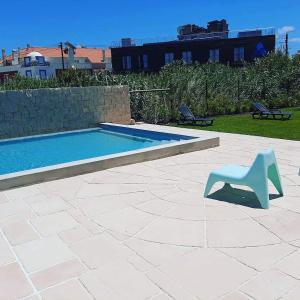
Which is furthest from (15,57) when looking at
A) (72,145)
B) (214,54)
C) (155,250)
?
(155,250)

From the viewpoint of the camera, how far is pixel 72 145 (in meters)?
10.9

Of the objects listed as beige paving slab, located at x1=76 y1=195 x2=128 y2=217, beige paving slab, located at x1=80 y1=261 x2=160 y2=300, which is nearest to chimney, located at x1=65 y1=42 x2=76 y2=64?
beige paving slab, located at x1=76 y1=195 x2=128 y2=217

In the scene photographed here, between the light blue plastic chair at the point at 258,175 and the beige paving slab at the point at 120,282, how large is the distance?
2064 millimetres

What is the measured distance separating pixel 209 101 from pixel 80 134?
7.09m

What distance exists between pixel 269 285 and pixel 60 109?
1064 cm

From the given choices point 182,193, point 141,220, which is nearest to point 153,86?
point 182,193

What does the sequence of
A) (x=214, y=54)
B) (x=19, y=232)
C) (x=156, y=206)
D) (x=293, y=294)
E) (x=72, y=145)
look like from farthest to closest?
(x=214, y=54)
(x=72, y=145)
(x=156, y=206)
(x=19, y=232)
(x=293, y=294)

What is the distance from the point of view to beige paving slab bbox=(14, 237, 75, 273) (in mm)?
3473

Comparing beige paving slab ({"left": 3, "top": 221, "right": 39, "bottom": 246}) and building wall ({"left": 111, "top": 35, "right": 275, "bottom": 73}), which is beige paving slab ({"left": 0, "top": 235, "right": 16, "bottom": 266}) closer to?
beige paving slab ({"left": 3, "top": 221, "right": 39, "bottom": 246})

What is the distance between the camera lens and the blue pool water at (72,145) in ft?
30.0

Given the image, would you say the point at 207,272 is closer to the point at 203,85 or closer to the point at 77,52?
the point at 203,85

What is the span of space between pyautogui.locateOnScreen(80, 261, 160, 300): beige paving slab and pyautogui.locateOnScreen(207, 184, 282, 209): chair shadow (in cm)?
211

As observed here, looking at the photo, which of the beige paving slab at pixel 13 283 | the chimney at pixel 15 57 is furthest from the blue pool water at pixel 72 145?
the chimney at pixel 15 57

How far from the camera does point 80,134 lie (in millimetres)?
12328
